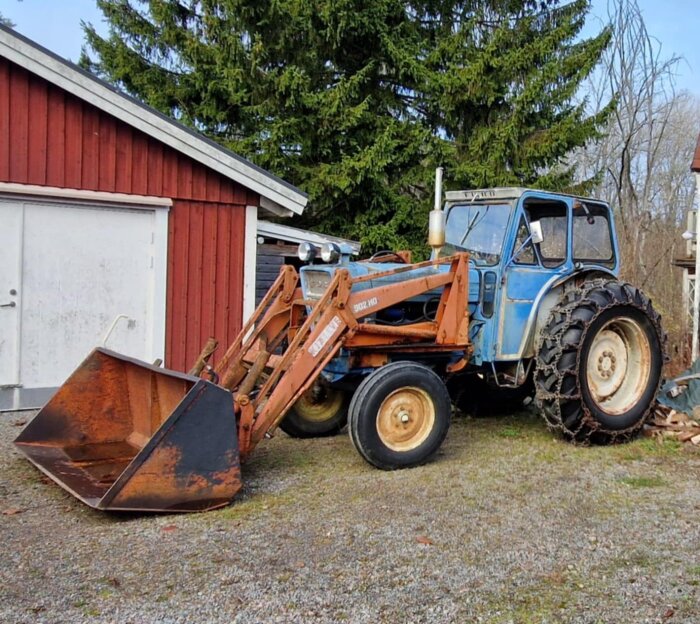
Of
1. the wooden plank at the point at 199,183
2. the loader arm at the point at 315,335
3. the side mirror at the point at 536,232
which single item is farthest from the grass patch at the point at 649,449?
the wooden plank at the point at 199,183

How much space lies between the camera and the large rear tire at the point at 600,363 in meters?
6.08

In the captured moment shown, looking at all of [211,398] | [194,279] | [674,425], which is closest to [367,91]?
[194,279]

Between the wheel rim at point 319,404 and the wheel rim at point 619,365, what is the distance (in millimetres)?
2315

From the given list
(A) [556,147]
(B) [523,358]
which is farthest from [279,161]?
(B) [523,358]

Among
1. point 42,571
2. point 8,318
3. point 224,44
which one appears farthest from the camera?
point 224,44

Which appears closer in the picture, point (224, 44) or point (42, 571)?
point (42, 571)

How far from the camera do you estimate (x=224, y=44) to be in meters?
12.8

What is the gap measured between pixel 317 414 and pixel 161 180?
3667 mm

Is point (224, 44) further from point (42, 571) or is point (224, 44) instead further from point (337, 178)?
point (42, 571)

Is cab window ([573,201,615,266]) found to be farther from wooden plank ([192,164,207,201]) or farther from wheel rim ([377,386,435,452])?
wooden plank ([192,164,207,201])

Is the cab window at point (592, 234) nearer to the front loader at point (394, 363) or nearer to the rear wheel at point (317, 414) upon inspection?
the front loader at point (394, 363)

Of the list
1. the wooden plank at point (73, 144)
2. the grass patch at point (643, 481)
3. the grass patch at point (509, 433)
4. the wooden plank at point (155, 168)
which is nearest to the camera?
the grass patch at point (643, 481)

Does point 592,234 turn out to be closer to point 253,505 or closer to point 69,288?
point 253,505

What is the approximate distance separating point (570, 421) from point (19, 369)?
571cm
